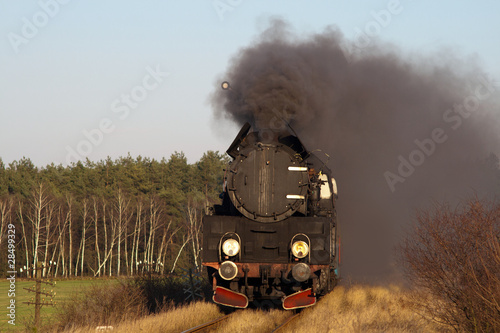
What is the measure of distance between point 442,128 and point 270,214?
2217 centimetres

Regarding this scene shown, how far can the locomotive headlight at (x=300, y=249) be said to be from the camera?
11.9 metres

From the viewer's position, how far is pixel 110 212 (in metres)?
55.3

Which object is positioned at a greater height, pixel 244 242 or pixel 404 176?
pixel 404 176

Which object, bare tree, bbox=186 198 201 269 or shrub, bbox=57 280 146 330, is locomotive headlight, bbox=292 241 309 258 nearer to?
shrub, bbox=57 280 146 330

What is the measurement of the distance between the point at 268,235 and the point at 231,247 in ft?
2.95

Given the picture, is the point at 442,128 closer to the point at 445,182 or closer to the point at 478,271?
the point at 445,182

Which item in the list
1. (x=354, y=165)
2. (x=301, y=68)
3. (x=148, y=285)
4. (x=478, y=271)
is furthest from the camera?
(x=354, y=165)

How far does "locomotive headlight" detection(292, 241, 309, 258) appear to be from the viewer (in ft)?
39.1

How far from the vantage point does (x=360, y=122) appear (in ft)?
84.6

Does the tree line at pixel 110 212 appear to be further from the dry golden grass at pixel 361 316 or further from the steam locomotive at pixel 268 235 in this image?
the steam locomotive at pixel 268 235

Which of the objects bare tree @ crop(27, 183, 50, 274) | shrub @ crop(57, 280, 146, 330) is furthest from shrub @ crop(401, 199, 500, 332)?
bare tree @ crop(27, 183, 50, 274)

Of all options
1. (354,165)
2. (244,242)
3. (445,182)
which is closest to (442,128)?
(445,182)

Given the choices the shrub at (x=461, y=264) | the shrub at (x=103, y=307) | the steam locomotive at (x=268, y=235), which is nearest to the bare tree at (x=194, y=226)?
the shrub at (x=103, y=307)

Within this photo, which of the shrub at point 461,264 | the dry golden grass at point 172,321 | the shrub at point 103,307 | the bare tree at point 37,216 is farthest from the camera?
the bare tree at point 37,216
